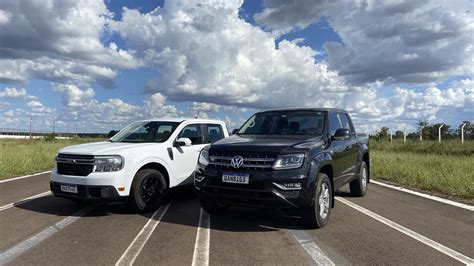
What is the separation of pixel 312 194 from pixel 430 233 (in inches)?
A: 74.4

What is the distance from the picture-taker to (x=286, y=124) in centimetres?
750

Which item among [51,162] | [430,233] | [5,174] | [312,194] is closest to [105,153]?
[312,194]

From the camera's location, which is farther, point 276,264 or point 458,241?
point 458,241

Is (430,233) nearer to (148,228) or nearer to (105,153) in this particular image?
(148,228)

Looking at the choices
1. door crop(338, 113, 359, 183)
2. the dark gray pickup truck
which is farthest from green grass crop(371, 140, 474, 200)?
the dark gray pickup truck

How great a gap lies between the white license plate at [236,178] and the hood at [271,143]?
40cm

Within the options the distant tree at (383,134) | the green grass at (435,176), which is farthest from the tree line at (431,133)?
the green grass at (435,176)

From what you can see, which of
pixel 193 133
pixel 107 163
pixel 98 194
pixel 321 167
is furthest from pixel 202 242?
pixel 193 133

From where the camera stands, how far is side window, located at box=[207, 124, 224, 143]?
9.46 m

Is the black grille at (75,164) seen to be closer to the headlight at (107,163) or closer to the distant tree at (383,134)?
the headlight at (107,163)

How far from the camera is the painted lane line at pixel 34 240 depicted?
487 cm

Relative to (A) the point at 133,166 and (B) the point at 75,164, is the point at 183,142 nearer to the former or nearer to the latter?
(A) the point at 133,166

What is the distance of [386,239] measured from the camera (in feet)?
18.8

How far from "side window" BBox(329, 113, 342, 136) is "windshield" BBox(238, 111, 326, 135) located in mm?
178
